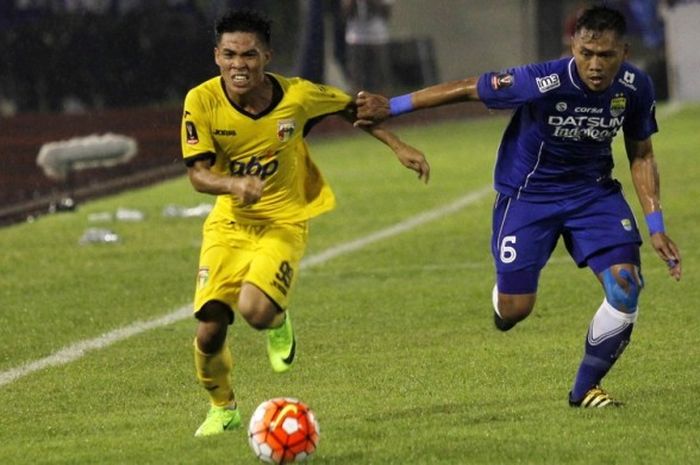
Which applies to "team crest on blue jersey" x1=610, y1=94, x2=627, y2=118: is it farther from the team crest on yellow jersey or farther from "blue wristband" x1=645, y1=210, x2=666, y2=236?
the team crest on yellow jersey

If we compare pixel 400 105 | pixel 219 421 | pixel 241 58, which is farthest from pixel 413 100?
pixel 219 421

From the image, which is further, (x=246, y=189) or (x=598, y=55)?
(x=598, y=55)

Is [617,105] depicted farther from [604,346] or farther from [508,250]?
[604,346]

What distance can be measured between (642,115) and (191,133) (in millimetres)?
2005

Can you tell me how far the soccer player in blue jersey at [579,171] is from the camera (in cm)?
840

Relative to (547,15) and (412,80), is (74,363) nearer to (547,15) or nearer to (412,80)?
(412,80)

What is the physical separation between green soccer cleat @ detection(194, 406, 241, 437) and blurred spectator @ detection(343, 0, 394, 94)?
2790cm

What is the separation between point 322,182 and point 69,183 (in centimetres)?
1244

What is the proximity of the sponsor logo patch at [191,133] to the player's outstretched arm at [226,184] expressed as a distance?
10 centimetres

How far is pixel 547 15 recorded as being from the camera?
50.1m

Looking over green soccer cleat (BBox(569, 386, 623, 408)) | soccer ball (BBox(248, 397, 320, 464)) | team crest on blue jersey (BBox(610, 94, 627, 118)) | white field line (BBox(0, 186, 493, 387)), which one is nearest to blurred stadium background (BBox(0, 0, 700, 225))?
white field line (BBox(0, 186, 493, 387))

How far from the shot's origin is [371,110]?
8617 millimetres

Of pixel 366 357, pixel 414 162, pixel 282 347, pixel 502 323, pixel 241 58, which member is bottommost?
pixel 366 357

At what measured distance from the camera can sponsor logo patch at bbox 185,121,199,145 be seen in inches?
325
